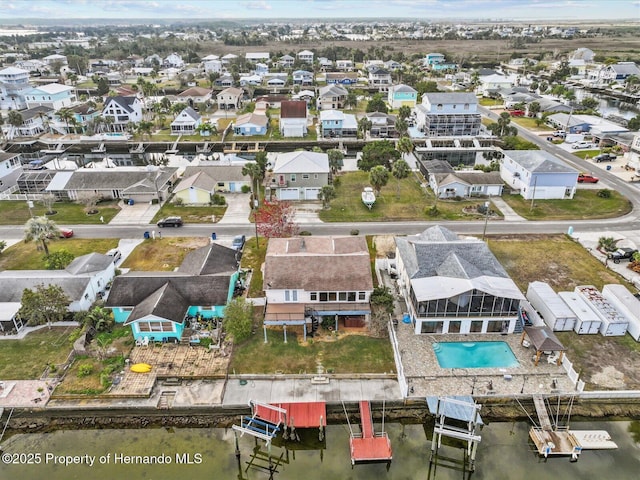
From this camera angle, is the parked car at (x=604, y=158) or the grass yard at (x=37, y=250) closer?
the grass yard at (x=37, y=250)

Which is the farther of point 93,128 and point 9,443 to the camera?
point 93,128

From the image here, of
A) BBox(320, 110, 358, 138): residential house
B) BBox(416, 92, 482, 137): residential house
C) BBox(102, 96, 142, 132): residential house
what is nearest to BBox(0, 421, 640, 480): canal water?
BBox(416, 92, 482, 137): residential house

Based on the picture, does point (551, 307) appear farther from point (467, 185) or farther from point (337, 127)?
point (337, 127)

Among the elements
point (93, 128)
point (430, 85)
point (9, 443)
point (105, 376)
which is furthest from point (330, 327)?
point (430, 85)

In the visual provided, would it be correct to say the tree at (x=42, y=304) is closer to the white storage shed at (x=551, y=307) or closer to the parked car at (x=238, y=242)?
the parked car at (x=238, y=242)

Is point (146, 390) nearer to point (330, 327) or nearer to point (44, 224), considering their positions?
point (330, 327)

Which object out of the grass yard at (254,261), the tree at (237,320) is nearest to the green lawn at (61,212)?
the grass yard at (254,261)
